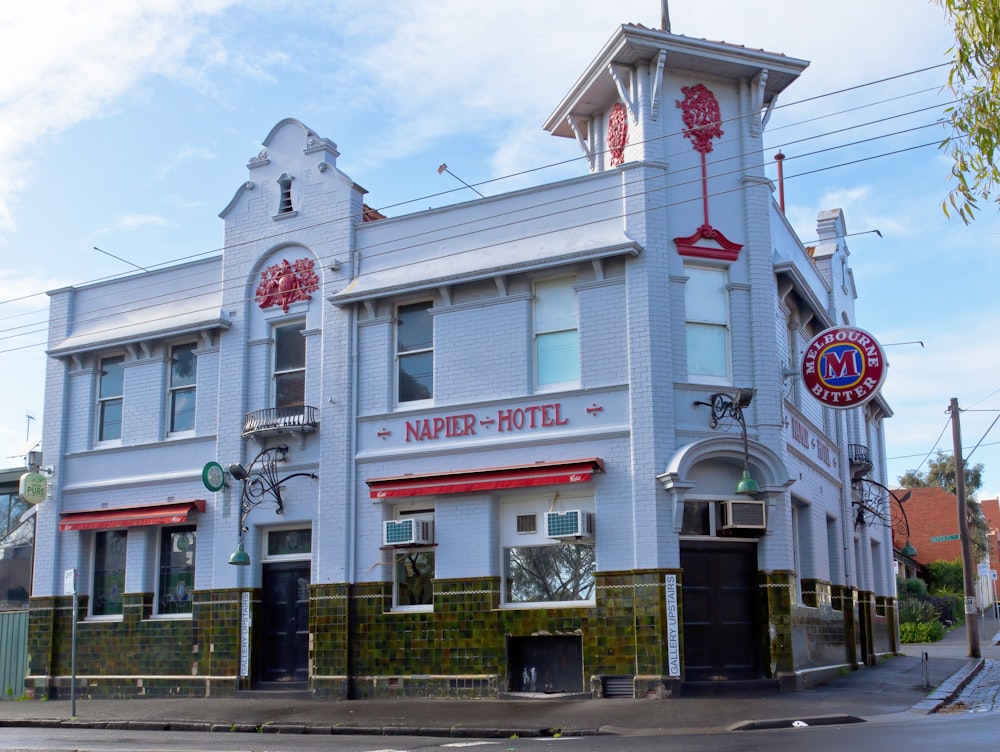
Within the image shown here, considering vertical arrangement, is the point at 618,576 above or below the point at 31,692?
above

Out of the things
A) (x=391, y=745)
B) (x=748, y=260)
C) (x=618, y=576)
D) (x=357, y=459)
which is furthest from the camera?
(x=357, y=459)

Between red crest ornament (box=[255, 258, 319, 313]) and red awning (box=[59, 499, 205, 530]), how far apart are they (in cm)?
410

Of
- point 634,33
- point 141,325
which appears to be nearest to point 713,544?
point 634,33

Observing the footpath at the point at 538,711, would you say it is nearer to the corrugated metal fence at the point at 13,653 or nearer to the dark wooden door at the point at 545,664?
the dark wooden door at the point at 545,664

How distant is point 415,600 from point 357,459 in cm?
271

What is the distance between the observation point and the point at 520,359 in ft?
62.7

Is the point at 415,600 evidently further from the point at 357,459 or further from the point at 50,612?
the point at 50,612

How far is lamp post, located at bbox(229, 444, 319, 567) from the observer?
21.0 meters

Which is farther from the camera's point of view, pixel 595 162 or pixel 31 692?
pixel 31 692

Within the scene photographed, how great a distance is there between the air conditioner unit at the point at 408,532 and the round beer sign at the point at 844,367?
273 inches

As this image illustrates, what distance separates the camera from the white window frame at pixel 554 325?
18.8m

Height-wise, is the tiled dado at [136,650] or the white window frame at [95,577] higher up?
the white window frame at [95,577]

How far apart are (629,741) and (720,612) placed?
5.21 metres

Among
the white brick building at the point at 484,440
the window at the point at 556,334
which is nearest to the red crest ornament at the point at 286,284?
the white brick building at the point at 484,440
